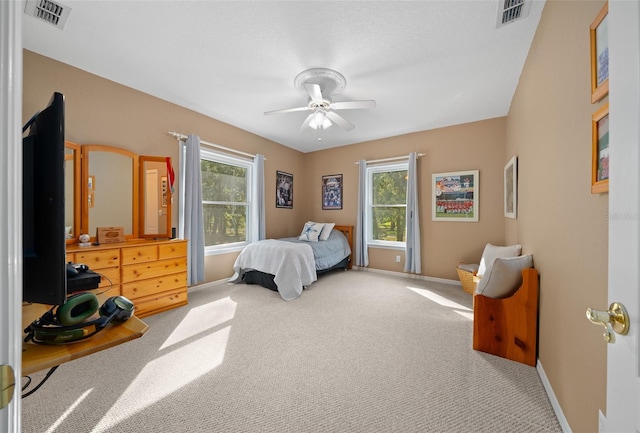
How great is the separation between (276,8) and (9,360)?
87.8 inches

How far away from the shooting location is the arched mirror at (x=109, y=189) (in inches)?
106

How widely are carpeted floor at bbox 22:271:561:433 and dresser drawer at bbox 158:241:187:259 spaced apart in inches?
26.6

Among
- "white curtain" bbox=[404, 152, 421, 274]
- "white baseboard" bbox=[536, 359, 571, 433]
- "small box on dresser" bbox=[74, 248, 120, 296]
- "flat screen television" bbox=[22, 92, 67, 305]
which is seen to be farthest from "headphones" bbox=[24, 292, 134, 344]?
"white curtain" bbox=[404, 152, 421, 274]

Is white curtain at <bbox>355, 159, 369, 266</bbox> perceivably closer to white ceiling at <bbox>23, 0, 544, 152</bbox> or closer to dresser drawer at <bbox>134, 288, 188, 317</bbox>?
white ceiling at <bbox>23, 0, 544, 152</bbox>

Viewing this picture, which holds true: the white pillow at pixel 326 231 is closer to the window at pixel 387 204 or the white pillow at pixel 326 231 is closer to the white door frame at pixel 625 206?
the window at pixel 387 204

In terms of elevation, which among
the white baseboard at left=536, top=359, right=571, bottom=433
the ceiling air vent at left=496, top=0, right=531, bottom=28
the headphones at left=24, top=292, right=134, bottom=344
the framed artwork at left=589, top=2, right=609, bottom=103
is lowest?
the white baseboard at left=536, top=359, right=571, bottom=433

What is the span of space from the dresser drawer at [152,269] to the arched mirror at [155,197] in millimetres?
398

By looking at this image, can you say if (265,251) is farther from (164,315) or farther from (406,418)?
(406,418)

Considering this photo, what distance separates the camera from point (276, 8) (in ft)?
6.03

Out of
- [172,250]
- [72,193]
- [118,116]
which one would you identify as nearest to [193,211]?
[172,250]

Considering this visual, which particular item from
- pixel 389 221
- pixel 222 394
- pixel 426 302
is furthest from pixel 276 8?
pixel 389 221

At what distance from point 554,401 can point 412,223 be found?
3.03 m

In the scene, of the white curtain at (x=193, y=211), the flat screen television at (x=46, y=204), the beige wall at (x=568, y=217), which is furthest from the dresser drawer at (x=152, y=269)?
the beige wall at (x=568, y=217)

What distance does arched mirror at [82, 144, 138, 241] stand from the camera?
8.87ft
